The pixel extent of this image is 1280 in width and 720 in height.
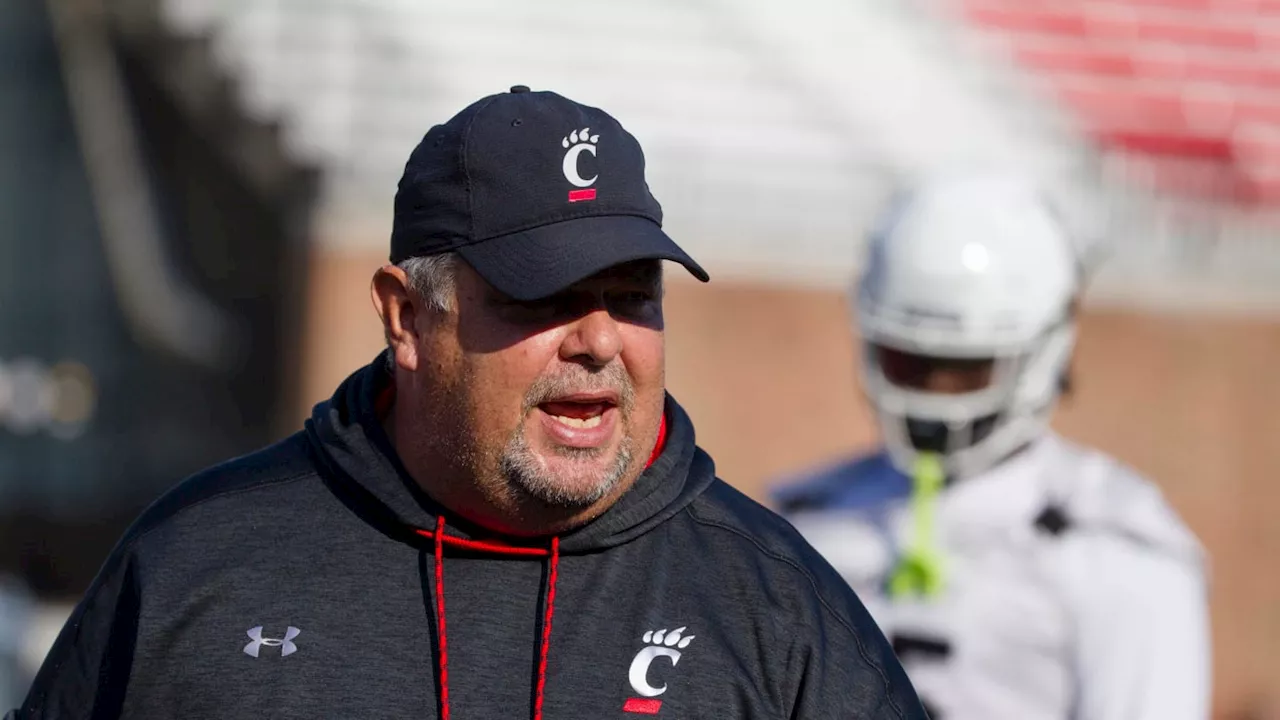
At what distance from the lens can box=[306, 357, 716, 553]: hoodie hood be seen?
105 inches

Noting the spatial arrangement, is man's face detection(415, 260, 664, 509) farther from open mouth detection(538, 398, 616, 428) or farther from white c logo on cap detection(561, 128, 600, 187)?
white c logo on cap detection(561, 128, 600, 187)

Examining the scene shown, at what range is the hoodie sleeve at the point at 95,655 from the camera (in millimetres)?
2662

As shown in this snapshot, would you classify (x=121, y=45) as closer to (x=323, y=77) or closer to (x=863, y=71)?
(x=323, y=77)

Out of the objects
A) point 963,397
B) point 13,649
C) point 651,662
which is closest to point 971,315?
point 963,397

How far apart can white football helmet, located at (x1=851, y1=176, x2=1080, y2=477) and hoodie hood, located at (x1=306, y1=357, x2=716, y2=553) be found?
168 centimetres

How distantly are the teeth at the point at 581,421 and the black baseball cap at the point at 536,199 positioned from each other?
18 centimetres

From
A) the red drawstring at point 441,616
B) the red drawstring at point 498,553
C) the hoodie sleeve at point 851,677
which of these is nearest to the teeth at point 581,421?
the red drawstring at point 498,553

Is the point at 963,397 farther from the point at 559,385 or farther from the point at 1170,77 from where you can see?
the point at 1170,77

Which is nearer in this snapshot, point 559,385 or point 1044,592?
point 559,385

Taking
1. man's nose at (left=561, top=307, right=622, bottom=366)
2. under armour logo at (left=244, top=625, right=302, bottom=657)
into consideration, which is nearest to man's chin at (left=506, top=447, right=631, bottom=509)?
man's nose at (left=561, top=307, right=622, bottom=366)

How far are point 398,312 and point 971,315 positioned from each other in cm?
199

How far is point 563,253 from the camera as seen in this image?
259 centimetres

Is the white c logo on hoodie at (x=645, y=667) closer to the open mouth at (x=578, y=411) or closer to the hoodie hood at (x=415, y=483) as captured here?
the hoodie hood at (x=415, y=483)

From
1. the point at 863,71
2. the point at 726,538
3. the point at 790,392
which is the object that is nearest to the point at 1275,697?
the point at 790,392
